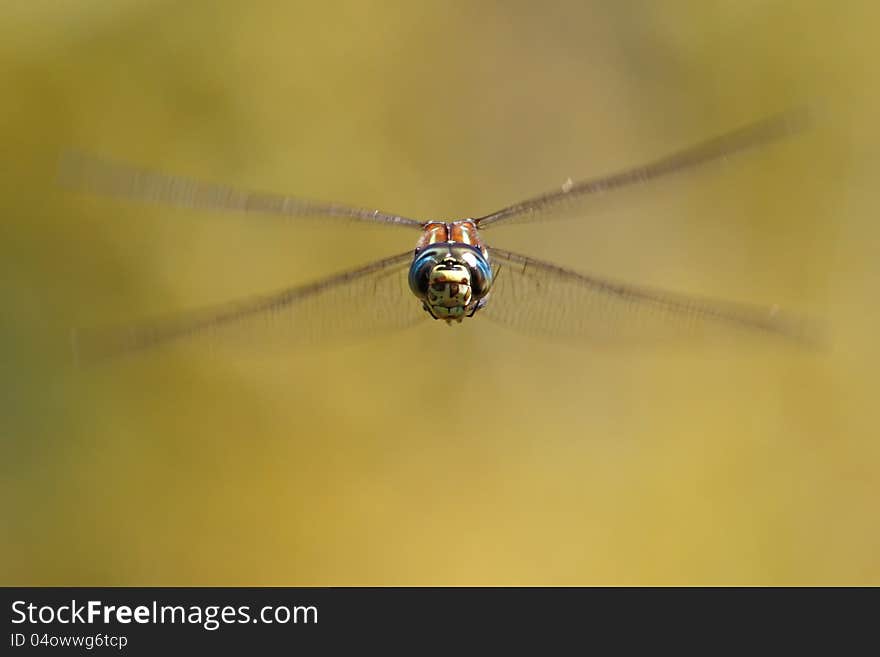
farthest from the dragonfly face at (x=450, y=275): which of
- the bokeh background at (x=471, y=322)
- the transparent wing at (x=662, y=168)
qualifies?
the bokeh background at (x=471, y=322)

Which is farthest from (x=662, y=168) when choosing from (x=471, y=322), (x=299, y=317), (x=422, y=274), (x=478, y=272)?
(x=471, y=322)

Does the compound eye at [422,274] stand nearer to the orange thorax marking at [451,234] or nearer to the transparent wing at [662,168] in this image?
the orange thorax marking at [451,234]

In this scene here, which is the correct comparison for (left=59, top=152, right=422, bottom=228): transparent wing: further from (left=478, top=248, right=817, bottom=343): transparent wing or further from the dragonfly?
(left=478, top=248, right=817, bottom=343): transparent wing

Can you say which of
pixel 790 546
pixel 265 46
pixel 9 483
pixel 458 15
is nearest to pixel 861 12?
pixel 458 15

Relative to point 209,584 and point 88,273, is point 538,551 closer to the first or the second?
point 209,584

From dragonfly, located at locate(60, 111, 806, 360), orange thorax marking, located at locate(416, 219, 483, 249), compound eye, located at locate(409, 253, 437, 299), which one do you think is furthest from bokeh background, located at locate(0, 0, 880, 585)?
compound eye, located at locate(409, 253, 437, 299)
